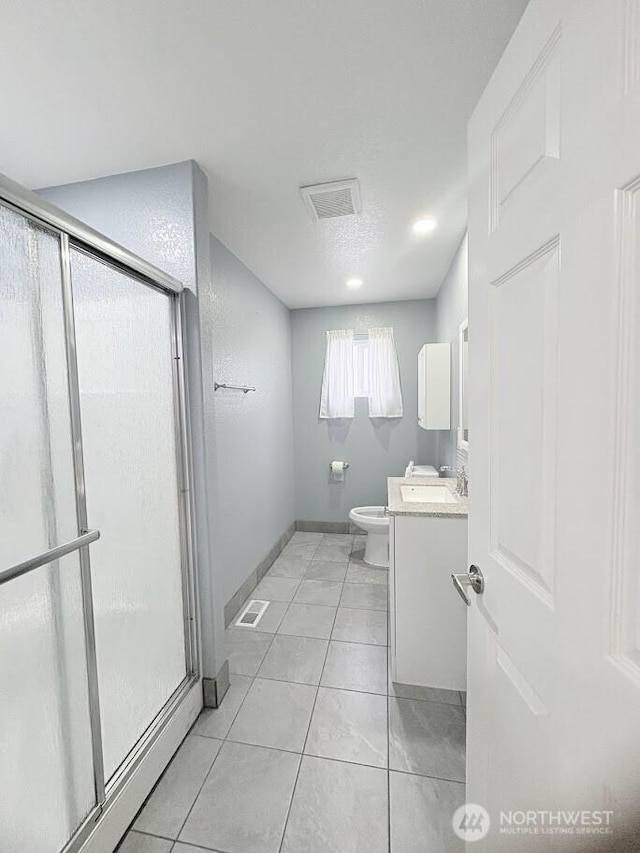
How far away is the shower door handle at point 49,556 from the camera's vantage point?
847 millimetres

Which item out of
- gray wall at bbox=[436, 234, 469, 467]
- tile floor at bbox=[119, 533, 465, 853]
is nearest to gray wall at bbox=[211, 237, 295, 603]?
tile floor at bbox=[119, 533, 465, 853]

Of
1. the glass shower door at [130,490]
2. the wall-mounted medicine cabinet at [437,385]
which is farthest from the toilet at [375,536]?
the glass shower door at [130,490]

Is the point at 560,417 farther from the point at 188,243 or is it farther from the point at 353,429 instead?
the point at 353,429

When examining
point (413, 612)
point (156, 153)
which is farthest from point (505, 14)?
point (413, 612)

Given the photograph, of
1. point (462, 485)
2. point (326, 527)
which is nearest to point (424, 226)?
point (462, 485)

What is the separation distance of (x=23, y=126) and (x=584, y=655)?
2.22 meters

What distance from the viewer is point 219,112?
1.31m

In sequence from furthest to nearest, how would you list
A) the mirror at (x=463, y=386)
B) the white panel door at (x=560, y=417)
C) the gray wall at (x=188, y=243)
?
the mirror at (x=463, y=386), the gray wall at (x=188, y=243), the white panel door at (x=560, y=417)

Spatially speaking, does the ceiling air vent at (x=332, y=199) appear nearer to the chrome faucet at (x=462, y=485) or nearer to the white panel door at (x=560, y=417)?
the white panel door at (x=560, y=417)

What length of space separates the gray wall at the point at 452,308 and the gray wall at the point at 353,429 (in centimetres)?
37

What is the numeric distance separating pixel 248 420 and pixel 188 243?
1.40 metres

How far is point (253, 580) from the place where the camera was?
9.05 feet

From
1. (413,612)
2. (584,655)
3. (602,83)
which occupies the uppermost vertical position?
(602,83)

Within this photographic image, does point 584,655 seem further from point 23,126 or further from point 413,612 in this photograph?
point 23,126
